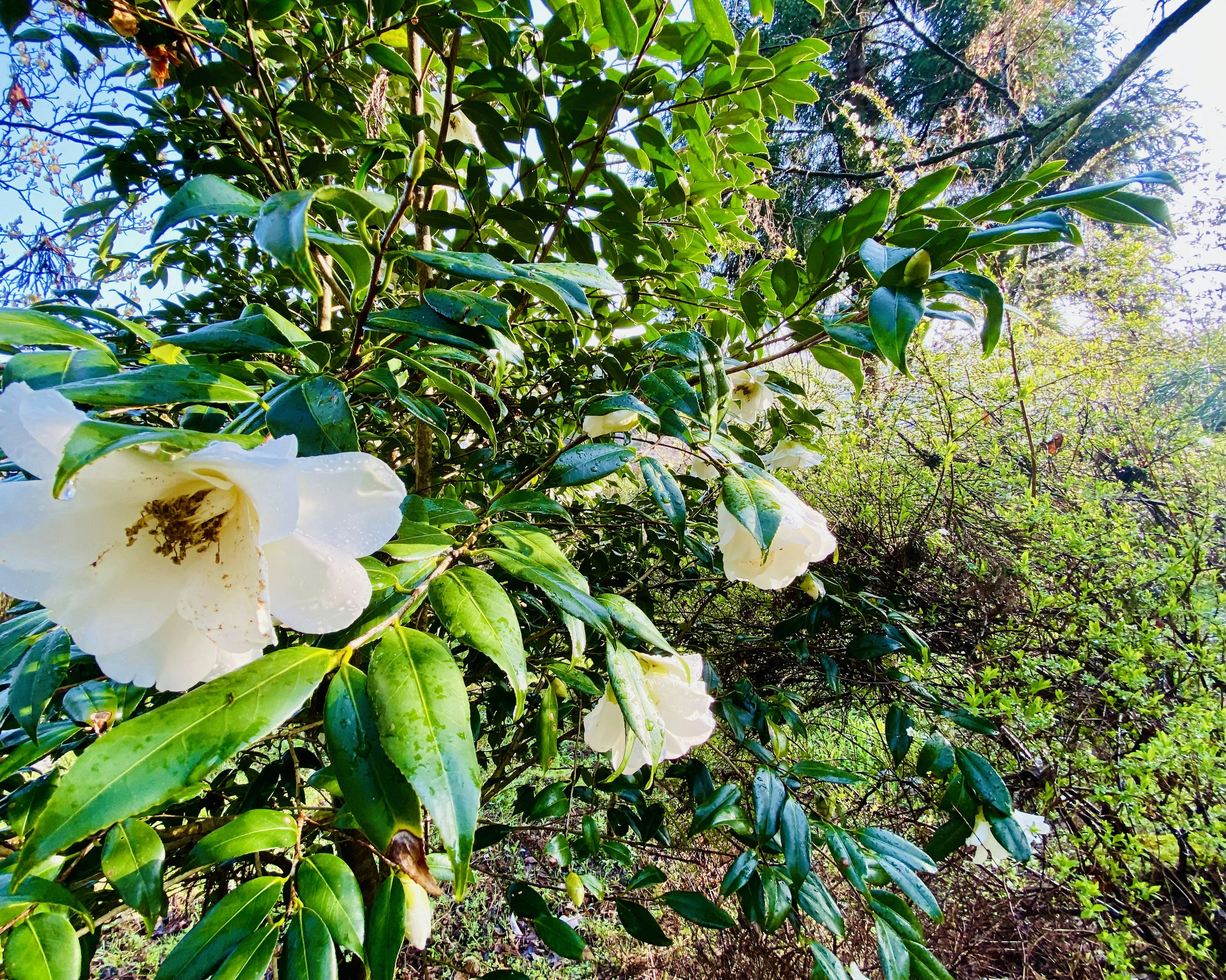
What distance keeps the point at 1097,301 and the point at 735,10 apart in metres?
3.26

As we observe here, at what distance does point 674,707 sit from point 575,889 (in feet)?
1.76

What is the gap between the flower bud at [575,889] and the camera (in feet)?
2.92

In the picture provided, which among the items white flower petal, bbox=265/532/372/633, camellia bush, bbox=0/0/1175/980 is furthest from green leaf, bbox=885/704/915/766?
white flower petal, bbox=265/532/372/633

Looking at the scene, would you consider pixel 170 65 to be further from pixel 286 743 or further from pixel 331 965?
pixel 286 743

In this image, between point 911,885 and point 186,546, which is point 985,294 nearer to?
point 186,546

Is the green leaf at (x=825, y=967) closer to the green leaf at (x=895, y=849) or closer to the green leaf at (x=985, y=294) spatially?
the green leaf at (x=895, y=849)

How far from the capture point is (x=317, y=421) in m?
0.33

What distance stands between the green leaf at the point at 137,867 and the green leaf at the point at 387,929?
216 mm

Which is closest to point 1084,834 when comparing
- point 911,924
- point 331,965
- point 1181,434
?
point 911,924

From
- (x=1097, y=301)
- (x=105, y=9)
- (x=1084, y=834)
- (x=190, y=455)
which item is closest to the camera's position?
(x=190, y=455)

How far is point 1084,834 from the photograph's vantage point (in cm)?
Answer: 105

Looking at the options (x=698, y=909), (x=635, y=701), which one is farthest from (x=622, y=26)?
(x=698, y=909)

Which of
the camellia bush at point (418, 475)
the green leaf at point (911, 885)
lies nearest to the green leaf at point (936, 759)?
the camellia bush at point (418, 475)

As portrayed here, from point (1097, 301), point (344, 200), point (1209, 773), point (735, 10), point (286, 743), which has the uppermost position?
point (735, 10)
